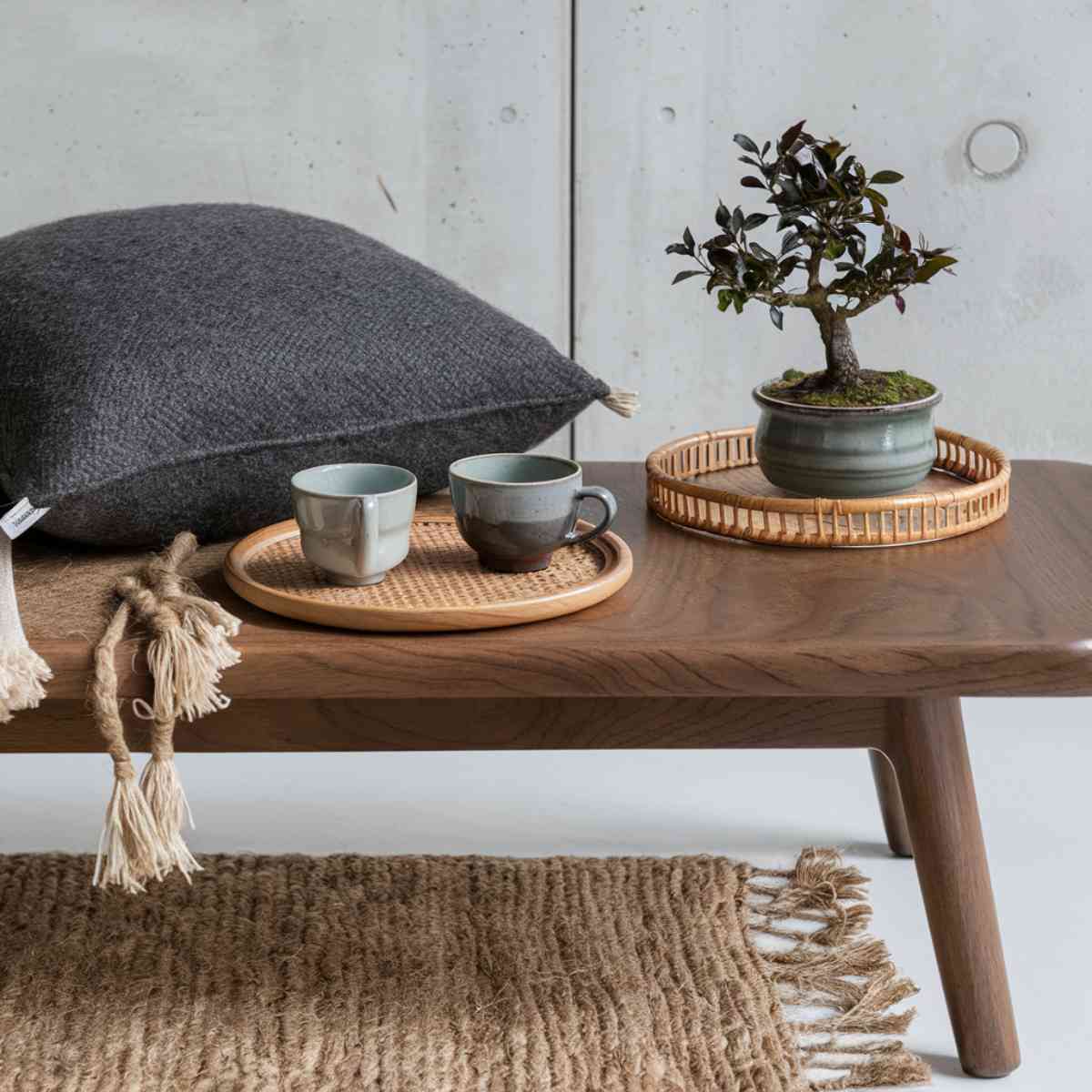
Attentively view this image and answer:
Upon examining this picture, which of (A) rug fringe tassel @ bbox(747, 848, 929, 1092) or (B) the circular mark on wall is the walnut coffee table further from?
(B) the circular mark on wall

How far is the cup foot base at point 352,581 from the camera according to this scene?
0.93m

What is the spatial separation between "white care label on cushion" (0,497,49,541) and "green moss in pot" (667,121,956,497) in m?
0.45

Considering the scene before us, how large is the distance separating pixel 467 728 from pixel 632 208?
1.08m

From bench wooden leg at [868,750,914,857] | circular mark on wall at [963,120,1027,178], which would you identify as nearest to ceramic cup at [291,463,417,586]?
bench wooden leg at [868,750,914,857]

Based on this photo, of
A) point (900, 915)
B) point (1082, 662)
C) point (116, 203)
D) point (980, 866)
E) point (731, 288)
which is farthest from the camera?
point (116, 203)

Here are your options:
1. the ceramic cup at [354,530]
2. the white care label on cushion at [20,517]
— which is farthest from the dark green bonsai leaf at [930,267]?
the white care label on cushion at [20,517]

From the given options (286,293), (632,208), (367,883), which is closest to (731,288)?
(286,293)

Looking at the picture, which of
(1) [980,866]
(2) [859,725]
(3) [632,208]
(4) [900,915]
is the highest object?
(3) [632,208]

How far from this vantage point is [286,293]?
1.08 m

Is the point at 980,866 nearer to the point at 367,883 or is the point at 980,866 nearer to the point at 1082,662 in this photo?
the point at 1082,662

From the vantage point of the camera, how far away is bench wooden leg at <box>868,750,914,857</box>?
4.33ft

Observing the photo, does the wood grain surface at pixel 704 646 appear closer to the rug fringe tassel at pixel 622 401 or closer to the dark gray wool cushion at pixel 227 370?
the dark gray wool cushion at pixel 227 370

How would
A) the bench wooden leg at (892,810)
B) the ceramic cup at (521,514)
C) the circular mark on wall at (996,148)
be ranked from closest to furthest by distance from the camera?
the ceramic cup at (521,514) < the bench wooden leg at (892,810) < the circular mark on wall at (996,148)

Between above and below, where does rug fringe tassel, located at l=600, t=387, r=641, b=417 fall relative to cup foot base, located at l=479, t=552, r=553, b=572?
above
